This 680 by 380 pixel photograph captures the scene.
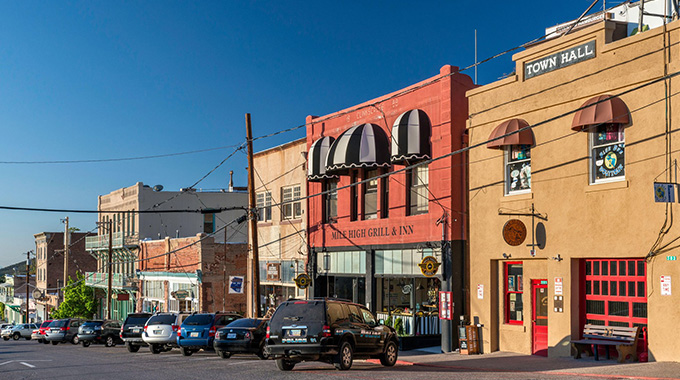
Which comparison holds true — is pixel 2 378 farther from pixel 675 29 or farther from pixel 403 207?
pixel 675 29

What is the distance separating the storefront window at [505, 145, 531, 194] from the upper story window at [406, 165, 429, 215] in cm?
433

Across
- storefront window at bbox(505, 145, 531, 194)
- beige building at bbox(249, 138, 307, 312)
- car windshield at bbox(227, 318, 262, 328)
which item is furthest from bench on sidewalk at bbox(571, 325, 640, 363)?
beige building at bbox(249, 138, 307, 312)

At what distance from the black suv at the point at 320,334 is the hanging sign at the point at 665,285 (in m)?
6.89

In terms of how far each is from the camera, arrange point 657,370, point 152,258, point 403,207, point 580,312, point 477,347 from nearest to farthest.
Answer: point 657,370 → point 580,312 → point 477,347 → point 403,207 → point 152,258

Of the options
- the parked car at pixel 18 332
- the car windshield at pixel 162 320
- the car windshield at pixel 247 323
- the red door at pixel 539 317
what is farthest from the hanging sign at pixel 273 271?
the parked car at pixel 18 332

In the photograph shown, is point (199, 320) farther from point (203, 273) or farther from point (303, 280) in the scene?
point (203, 273)

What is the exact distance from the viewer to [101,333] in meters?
36.2

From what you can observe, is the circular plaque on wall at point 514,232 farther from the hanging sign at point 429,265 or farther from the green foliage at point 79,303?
the green foliage at point 79,303

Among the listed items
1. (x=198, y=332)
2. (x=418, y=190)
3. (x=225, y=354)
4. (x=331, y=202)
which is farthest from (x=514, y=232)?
(x=331, y=202)

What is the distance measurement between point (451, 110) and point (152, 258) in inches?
1294

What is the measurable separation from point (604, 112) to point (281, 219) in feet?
67.9

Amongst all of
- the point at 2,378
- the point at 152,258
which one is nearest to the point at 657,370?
the point at 2,378

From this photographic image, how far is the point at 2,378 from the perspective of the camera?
18.0 m

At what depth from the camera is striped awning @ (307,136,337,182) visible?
30.6 metres
